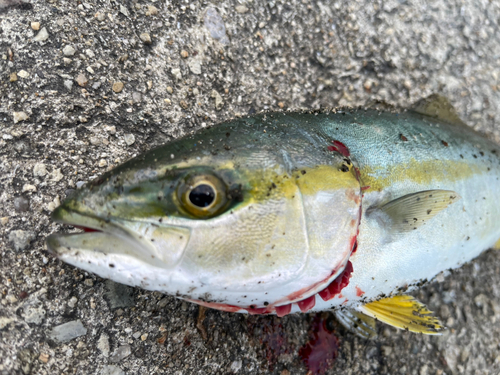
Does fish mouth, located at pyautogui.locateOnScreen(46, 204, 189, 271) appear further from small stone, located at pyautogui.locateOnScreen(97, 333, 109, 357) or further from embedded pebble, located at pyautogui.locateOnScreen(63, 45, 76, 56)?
embedded pebble, located at pyautogui.locateOnScreen(63, 45, 76, 56)

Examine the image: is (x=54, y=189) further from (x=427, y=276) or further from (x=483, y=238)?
(x=483, y=238)

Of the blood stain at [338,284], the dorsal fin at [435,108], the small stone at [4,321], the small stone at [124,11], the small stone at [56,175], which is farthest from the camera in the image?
the dorsal fin at [435,108]

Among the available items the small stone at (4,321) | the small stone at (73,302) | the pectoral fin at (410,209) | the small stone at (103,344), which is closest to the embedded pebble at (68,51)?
the small stone at (73,302)

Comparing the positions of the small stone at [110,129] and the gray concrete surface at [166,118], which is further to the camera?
the small stone at [110,129]

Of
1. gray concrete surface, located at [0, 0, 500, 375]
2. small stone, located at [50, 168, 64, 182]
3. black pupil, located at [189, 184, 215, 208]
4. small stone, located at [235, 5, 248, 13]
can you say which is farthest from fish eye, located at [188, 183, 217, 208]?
small stone, located at [235, 5, 248, 13]

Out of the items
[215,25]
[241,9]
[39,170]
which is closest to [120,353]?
[39,170]

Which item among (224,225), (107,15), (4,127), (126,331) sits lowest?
(126,331)

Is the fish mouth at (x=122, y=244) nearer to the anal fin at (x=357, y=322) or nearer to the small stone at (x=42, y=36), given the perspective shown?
the small stone at (x=42, y=36)

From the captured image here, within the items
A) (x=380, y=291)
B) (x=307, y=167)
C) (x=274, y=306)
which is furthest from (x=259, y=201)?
(x=380, y=291)
